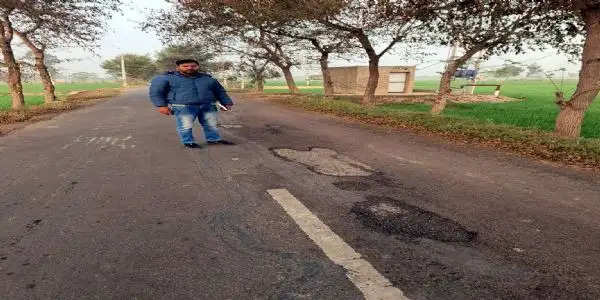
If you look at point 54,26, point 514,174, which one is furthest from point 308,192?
point 54,26

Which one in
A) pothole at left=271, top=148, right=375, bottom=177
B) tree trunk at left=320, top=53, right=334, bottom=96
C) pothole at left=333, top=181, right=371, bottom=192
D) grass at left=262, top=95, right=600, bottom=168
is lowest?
pothole at left=333, top=181, right=371, bottom=192

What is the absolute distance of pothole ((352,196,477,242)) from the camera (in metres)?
2.44

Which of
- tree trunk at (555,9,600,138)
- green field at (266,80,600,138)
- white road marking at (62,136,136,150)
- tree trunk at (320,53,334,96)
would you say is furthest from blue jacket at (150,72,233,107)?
tree trunk at (320,53,334,96)

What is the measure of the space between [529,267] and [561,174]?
9.80 feet

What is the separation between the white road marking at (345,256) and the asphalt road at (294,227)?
12 mm

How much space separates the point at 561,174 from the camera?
4.22 meters

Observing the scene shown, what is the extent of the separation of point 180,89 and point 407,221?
175 inches

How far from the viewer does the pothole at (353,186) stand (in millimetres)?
3459

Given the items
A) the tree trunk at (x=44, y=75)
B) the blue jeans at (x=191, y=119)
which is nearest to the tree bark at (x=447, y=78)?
the blue jeans at (x=191, y=119)

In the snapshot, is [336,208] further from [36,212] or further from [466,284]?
[36,212]

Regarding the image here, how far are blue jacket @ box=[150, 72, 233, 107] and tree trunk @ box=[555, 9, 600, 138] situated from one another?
7.29 meters

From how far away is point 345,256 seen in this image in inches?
82.7

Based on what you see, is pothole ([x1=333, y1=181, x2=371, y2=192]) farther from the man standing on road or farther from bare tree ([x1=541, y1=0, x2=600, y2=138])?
bare tree ([x1=541, y1=0, x2=600, y2=138])

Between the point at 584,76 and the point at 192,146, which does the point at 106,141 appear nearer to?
the point at 192,146
